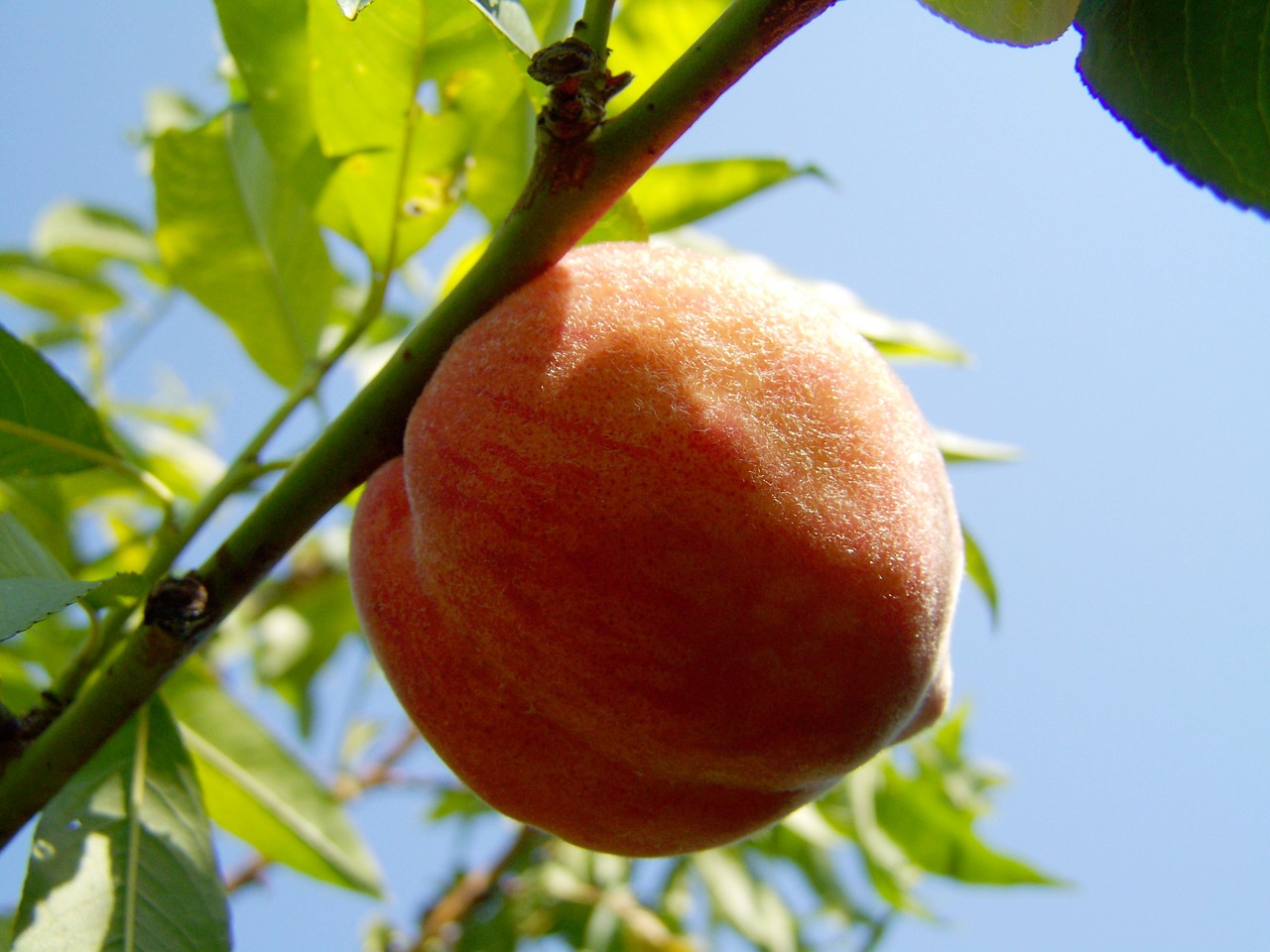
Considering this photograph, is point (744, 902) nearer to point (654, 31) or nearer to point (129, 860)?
point (129, 860)

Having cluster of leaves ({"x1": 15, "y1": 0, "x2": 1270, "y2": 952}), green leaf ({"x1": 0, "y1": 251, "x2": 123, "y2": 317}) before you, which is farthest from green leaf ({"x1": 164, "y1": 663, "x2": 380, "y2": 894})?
green leaf ({"x1": 0, "y1": 251, "x2": 123, "y2": 317})

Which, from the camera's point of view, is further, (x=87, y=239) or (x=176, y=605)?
(x=87, y=239)

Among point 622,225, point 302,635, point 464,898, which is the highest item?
point 622,225

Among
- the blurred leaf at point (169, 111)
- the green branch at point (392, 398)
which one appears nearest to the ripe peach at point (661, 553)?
the green branch at point (392, 398)

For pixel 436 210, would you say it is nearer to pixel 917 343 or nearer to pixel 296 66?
pixel 296 66

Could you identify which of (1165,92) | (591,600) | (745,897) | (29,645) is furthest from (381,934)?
(1165,92)

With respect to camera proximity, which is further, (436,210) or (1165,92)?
(436,210)

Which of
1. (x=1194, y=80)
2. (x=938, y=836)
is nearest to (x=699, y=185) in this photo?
(x=1194, y=80)
